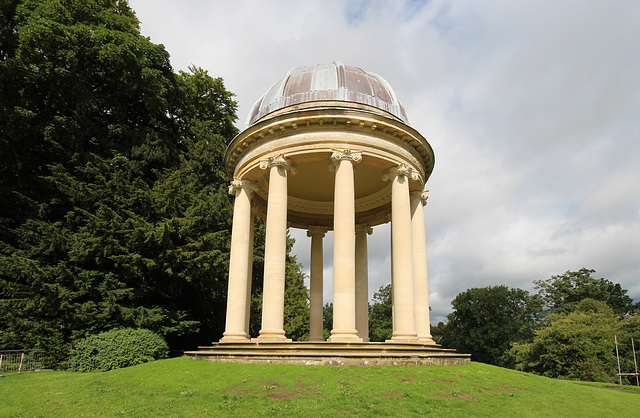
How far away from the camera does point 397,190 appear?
2638 centimetres

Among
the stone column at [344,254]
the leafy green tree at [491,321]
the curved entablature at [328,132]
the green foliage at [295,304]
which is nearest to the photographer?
the stone column at [344,254]

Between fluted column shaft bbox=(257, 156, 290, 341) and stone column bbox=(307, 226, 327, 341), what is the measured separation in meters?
11.5

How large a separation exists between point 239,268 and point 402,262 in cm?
1054

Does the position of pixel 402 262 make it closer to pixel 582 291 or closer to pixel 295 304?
pixel 295 304

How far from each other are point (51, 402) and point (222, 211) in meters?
22.0

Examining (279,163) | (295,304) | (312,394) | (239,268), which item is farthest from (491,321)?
(312,394)

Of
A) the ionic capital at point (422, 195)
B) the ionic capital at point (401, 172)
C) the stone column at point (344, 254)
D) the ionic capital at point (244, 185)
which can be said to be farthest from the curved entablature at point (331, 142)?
the stone column at point (344, 254)

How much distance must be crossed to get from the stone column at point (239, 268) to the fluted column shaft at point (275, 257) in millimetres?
3304

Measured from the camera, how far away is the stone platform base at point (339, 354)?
750 inches

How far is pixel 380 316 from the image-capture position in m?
118

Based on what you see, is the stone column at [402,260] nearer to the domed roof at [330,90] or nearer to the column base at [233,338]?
the domed roof at [330,90]

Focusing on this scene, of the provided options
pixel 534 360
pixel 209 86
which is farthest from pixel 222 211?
pixel 534 360

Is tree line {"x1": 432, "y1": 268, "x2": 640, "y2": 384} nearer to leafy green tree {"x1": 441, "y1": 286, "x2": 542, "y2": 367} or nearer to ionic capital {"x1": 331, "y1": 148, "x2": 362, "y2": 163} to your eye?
leafy green tree {"x1": 441, "y1": 286, "x2": 542, "y2": 367}

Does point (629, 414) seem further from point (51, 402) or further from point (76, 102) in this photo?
point (76, 102)
